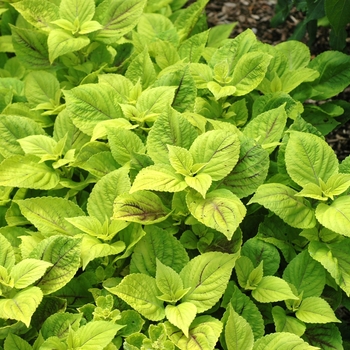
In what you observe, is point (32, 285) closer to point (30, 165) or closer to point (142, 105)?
point (30, 165)

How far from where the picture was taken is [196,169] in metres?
2.00

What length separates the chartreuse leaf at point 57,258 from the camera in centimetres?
193

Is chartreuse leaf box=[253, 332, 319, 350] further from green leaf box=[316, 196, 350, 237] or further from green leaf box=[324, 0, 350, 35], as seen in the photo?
green leaf box=[324, 0, 350, 35]

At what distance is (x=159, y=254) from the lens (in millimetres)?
1988

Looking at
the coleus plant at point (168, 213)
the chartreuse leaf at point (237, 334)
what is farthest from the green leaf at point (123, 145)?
the chartreuse leaf at point (237, 334)

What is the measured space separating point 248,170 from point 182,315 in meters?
0.55

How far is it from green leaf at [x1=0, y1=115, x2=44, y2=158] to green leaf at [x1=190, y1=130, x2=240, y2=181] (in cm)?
74

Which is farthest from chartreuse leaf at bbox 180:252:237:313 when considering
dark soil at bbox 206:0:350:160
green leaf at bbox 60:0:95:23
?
dark soil at bbox 206:0:350:160

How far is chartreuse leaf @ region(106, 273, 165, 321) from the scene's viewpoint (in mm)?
1857

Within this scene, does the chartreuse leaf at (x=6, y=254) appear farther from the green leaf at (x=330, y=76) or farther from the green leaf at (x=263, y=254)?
the green leaf at (x=330, y=76)

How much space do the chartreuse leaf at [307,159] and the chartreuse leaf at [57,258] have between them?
770 mm

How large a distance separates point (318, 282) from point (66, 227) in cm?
89

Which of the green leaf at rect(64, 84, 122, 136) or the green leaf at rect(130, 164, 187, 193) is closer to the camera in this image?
the green leaf at rect(130, 164, 187, 193)

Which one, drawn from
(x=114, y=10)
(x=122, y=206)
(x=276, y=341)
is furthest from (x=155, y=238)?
(x=114, y=10)
